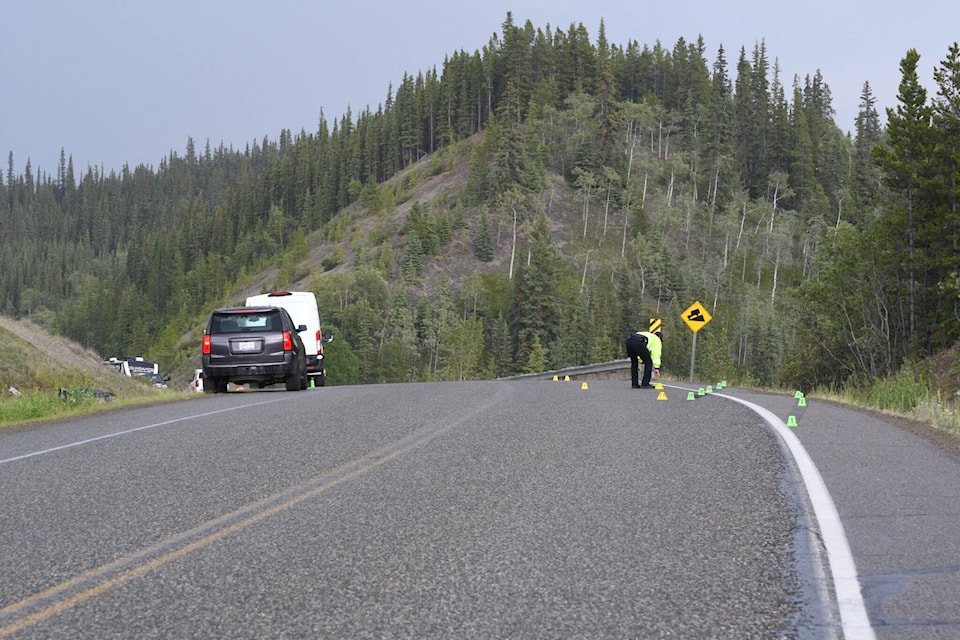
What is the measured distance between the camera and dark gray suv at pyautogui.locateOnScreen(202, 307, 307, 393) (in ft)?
67.8

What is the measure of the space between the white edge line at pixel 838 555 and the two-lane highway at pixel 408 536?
11cm

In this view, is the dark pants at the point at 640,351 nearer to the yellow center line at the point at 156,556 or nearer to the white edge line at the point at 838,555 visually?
the white edge line at the point at 838,555

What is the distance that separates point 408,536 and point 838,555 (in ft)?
8.13

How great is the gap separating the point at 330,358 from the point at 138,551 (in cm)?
8766

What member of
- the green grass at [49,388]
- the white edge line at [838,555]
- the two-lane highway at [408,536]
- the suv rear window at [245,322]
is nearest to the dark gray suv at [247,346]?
the suv rear window at [245,322]

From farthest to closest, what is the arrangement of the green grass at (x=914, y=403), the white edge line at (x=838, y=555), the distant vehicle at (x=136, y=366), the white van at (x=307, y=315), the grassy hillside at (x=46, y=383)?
the distant vehicle at (x=136, y=366), the white van at (x=307, y=315), the grassy hillside at (x=46, y=383), the green grass at (x=914, y=403), the white edge line at (x=838, y=555)

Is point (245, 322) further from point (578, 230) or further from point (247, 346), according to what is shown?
point (578, 230)

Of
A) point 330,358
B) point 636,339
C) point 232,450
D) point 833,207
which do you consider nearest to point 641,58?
point 833,207

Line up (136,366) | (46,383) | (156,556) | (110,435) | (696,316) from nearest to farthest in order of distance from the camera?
(156,556)
(110,435)
(46,383)
(696,316)
(136,366)

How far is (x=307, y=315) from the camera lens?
2728 cm

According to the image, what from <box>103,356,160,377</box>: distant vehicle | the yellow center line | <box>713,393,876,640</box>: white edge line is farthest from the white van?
<box>103,356,160,377</box>: distant vehicle

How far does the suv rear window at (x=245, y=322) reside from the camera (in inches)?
820

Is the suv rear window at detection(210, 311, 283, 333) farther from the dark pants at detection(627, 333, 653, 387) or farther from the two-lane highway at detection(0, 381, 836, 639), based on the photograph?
the two-lane highway at detection(0, 381, 836, 639)

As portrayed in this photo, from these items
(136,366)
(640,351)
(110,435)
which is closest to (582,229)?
(136,366)
